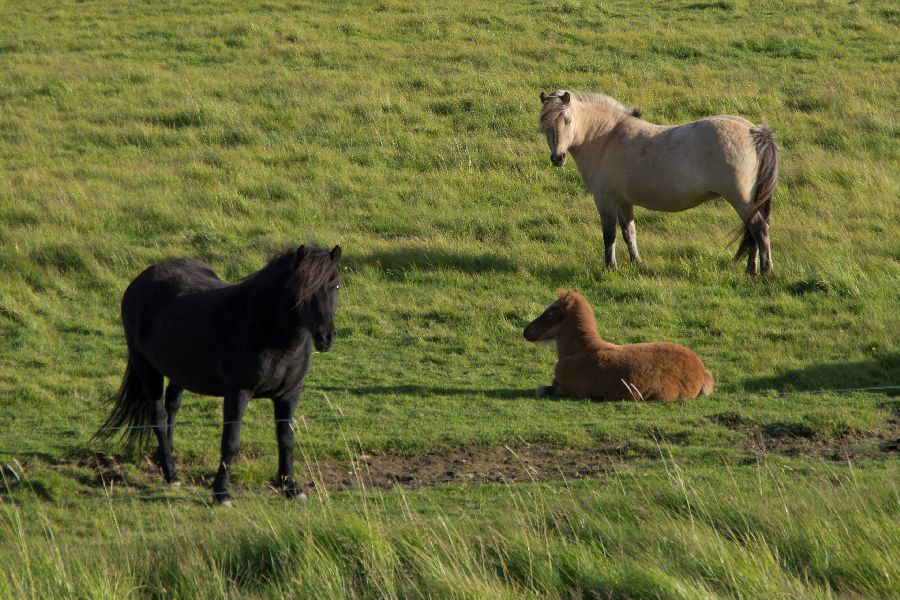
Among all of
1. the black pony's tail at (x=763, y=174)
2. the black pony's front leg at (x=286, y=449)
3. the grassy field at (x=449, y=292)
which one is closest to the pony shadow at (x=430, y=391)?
the grassy field at (x=449, y=292)

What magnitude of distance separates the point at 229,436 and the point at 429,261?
732 centimetres

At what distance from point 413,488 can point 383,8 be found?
21.1m

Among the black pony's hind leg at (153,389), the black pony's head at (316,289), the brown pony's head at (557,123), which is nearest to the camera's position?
the black pony's head at (316,289)

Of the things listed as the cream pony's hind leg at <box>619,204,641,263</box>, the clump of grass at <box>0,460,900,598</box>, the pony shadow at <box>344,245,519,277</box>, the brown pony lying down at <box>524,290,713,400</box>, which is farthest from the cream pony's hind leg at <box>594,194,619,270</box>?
the clump of grass at <box>0,460,900,598</box>

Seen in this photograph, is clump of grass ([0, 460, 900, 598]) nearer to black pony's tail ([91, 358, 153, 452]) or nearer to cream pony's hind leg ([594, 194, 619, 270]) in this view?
black pony's tail ([91, 358, 153, 452])

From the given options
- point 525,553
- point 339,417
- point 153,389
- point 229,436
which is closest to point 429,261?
point 339,417

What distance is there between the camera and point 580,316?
11.7 m

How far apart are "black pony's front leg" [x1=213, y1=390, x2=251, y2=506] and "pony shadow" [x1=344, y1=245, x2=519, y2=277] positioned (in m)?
6.91

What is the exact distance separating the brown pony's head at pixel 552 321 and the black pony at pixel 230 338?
11.6ft

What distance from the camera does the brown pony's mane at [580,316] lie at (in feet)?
37.9

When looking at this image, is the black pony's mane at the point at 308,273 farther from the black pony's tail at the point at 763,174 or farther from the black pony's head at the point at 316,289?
the black pony's tail at the point at 763,174

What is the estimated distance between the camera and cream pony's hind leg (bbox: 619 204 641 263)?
15.7 metres

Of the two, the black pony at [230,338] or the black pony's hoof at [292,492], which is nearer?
the black pony at [230,338]

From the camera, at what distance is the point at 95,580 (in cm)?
657
